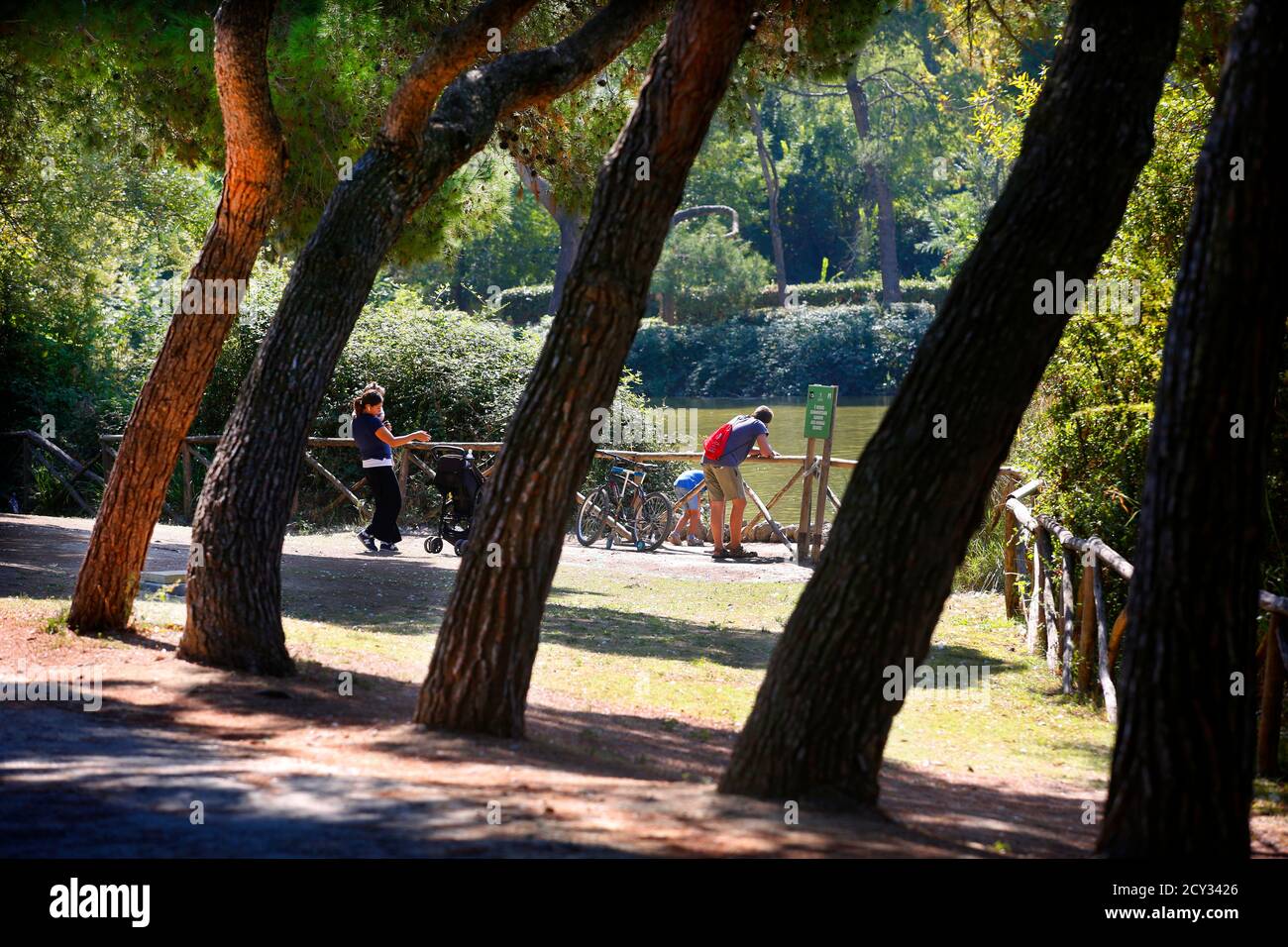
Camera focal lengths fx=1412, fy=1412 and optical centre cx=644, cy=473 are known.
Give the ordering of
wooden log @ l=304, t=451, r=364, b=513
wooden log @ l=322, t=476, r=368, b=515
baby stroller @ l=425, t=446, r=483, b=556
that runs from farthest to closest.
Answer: wooden log @ l=322, t=476, r=368, b=515
wooden log @ l=304, t=451, r=364, b=513
baby stroller @ l=425, t=446, r=483, b=556

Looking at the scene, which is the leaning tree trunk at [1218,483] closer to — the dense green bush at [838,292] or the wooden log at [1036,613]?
the wooden log at [1036,613]

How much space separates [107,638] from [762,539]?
1097 centimetres

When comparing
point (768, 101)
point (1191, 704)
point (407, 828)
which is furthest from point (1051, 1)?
point (768, 101)

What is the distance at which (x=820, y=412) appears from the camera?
16328 millimetres

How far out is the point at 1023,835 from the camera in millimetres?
5805

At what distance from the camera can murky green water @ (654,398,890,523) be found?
25650mm

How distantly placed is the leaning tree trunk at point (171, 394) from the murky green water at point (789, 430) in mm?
10372

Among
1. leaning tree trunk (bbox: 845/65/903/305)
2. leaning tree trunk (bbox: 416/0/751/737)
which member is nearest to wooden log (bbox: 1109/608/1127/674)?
leaning tree trunk (bbox: 416/0/751/737)

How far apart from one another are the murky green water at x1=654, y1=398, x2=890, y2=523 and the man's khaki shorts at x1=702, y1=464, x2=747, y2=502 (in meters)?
1.79

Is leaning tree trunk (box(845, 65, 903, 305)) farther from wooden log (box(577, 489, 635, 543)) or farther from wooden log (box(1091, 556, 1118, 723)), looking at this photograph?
wooden log (box(1091, 556, 1118, 723))

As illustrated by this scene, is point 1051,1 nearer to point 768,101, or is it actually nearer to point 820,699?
point 820,699

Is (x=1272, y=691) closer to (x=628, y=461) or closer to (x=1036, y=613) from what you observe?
(x=1036, y=613)
